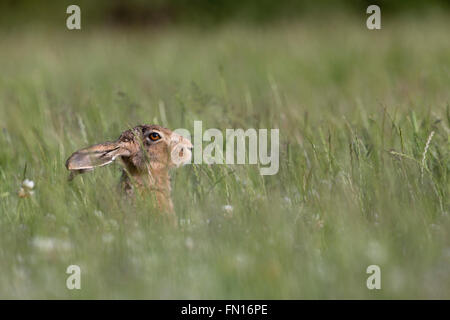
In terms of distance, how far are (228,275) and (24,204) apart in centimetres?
137

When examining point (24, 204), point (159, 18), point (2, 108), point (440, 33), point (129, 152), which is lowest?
point (24, 204)

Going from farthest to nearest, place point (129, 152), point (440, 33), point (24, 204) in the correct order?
point (440, 33), point (129, 152), point (24, 204)

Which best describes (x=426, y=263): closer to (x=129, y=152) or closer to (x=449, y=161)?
(x=449, y=161)

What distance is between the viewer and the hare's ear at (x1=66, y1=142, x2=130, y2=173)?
11.8 ft

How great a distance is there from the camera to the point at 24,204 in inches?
144

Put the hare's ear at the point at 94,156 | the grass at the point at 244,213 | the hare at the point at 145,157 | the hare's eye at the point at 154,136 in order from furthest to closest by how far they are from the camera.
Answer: the hare's eye at the point at 154,136 < the hare at the point at 145,157 < the hare's ear at the point at 94,156 < the grass at the point at 244,213

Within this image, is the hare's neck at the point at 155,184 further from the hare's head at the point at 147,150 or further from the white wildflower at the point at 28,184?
the white wildflower at the point at 28,184

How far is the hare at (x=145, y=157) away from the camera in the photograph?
12.1ft

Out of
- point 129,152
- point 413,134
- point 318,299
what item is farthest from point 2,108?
point 318,299

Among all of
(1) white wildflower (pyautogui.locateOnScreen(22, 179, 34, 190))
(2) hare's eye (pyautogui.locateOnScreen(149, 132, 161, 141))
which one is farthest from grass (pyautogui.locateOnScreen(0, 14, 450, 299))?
(2) hare's eye (pyautogui.locateOnScreen(149, 132, 161, 141))

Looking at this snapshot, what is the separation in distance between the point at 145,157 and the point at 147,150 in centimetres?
14

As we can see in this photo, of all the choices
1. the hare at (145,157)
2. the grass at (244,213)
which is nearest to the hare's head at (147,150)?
the hare at (145,157)

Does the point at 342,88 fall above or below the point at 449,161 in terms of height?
above

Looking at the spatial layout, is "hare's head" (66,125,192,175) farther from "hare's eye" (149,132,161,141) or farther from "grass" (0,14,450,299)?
"grass" (0,14,450,299)
